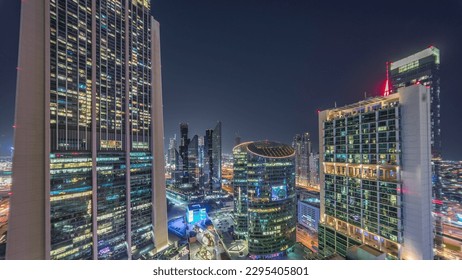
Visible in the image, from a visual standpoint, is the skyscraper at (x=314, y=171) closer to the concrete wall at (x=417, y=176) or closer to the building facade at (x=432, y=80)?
the building facade at (x=432, y=80)

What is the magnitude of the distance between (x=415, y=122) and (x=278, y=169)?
12.8m

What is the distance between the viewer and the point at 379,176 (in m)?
9.08

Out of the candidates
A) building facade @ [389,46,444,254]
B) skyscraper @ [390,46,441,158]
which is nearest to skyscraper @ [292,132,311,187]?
building facade @ [389,46,444,254]

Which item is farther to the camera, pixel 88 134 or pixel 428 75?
pixel 428 75

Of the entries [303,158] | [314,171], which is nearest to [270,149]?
[314,171]

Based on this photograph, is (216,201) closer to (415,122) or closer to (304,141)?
(304,141)

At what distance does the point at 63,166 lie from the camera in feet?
36.9

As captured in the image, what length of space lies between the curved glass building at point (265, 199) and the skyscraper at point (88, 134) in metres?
8.87

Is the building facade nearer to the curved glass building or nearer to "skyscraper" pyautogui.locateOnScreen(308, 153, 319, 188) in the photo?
the curved glass building

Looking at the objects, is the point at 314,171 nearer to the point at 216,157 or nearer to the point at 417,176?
the point at 216,157

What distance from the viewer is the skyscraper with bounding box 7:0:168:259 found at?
31.6 ft

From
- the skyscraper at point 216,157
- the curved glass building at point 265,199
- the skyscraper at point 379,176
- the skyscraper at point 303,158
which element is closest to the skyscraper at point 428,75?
the skyscraper at point 379,176

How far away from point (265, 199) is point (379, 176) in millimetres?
11418

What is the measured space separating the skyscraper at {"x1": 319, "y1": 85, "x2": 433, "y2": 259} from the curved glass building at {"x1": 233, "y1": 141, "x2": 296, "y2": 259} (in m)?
6.81
